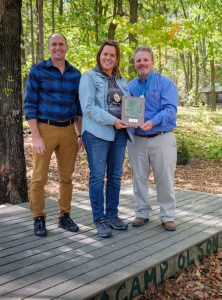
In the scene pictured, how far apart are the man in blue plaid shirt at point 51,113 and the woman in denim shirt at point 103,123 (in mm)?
185

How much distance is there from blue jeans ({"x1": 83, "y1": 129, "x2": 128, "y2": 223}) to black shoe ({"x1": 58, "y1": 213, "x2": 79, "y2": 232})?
0.31 metres

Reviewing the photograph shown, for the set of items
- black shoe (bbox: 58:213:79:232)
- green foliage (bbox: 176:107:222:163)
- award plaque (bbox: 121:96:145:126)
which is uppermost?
award plaque (bbox: 121:96:145:126)

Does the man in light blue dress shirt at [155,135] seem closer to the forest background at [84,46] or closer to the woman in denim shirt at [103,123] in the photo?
the woman in denim shirt at [103,123]

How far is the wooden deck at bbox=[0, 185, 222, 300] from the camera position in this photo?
10.2ft

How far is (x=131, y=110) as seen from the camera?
A: 4.06m

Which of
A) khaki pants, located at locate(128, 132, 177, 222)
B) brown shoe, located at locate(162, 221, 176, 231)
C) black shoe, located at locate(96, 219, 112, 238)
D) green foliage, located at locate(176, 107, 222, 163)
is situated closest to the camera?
black shoe, located at locate(96, 219, 112, 238)

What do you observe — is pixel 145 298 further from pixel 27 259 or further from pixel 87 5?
pixel 87 5

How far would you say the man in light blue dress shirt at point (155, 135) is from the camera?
13.9ft

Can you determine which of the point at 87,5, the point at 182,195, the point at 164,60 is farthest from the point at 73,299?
the point at 164,60

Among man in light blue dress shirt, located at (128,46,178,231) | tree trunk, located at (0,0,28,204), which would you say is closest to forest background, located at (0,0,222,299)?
tree trunk, located at (0,0,28,204)

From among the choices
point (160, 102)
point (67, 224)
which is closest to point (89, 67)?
point (160, 102)

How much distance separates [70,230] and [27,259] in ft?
2.81

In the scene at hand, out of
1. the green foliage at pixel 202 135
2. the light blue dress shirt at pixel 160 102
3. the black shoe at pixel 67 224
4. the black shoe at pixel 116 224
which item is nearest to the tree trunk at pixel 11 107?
the black shoe at pixel 67 224

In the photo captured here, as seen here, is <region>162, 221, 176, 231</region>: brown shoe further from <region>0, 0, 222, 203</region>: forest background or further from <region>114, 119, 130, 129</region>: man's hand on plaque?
<region>0, 0, 222, 203</region>: forest background
